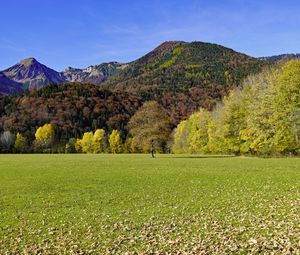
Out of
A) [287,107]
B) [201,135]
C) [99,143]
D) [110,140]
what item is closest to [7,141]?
[99,143]

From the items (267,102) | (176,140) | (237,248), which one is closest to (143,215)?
(237,248)

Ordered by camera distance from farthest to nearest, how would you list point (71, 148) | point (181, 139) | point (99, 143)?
point (71, 148) < point (99, 143) < point (181, 139)

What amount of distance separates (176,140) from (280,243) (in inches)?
4388

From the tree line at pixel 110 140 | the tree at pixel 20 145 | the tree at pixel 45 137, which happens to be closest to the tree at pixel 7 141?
the tree line at pixel 110 140

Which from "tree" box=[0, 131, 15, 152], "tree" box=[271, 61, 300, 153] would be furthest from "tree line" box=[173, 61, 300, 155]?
"tree" box=[0, 131, 15, 152]

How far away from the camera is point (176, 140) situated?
12275 cm

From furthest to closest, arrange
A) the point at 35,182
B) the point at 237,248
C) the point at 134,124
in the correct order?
the point at 134,124, the point at 35,182, the point at 237,248

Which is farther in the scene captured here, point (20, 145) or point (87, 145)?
point (20, 145)

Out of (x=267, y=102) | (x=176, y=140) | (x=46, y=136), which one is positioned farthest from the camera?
(x=46, y=136)

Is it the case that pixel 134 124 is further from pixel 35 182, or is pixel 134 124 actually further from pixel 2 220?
pixel 2 220

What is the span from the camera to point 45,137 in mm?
174125

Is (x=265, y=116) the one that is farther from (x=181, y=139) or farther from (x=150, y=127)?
(x=181, y=139)

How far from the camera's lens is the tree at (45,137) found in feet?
Answer: 563

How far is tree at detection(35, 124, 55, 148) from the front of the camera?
171500mm
